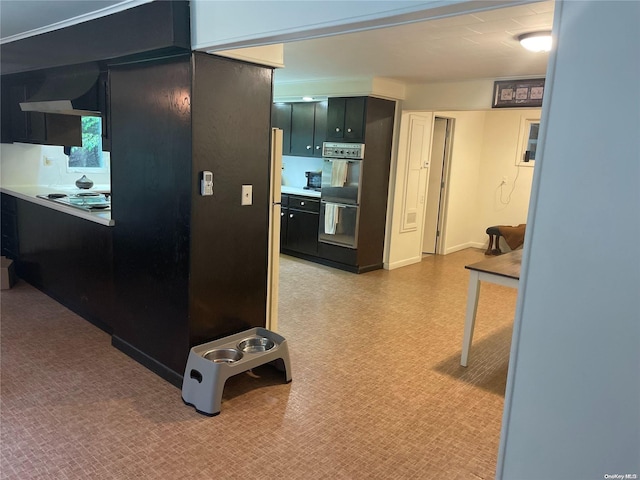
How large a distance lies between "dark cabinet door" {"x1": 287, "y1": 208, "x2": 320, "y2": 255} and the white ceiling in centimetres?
184

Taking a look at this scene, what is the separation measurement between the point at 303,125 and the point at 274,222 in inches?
137

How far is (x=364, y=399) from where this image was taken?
287 cm

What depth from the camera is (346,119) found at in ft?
18.2

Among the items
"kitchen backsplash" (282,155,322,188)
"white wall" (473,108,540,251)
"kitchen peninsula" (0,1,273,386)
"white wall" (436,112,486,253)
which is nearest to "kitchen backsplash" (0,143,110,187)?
"kitchen peninsula" (0,1,273,386)

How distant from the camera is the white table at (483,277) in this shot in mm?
3072

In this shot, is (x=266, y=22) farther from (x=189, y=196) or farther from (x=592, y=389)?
(x=592, y=389)

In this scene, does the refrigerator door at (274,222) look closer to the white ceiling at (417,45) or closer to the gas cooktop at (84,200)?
the white ceiling at (417,45)

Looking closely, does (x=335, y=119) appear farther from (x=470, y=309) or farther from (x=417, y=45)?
(x=470, y=309)

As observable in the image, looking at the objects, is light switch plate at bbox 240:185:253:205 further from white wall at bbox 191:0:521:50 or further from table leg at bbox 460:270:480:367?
table leg at bbox 460:270:480:367

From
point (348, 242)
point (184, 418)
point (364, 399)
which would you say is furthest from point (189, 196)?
point (348, 242)

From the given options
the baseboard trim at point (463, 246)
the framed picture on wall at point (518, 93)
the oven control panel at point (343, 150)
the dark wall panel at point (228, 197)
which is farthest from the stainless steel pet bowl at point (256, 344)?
the baseboard trim at point (463, 246)

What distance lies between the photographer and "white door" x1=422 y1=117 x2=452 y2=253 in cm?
663

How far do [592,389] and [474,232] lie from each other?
6495 millimetres

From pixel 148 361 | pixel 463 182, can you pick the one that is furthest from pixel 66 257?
pixel 463 182
